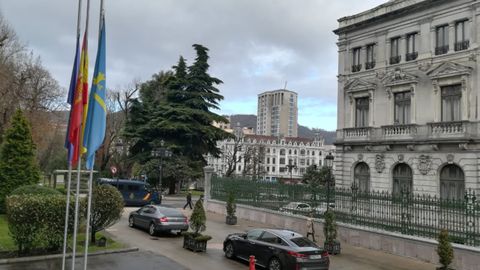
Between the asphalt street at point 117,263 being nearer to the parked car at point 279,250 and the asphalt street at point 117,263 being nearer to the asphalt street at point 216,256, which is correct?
the asphalt street at point 216,256

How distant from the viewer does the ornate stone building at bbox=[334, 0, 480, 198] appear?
2955cm

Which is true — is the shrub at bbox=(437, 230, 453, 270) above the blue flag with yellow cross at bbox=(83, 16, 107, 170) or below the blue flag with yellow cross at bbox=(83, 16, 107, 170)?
below

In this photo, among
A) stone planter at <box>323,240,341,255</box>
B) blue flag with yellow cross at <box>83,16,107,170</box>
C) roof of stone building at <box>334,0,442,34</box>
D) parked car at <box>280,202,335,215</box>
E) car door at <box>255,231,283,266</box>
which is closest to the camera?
blue flag with yellow cross at <box>83,16,107,170</box>

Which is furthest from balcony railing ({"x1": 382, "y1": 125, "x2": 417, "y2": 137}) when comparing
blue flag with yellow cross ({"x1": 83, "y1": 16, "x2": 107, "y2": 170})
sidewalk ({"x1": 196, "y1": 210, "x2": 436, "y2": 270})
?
blue flag with yellow cross ({"x1": 83, "y1": 16, "x2": 107, "y2": 170})

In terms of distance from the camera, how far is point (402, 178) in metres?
33.2

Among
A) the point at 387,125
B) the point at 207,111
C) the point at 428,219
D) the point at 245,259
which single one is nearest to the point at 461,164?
the point at 387,125

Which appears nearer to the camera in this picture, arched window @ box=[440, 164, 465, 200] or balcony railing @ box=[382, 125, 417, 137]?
arched window @ box=[440, 164, 465, 200]

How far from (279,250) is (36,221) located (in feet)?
26.6

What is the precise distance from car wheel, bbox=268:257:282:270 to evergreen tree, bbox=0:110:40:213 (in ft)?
52.4

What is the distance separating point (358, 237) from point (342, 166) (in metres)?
17.3

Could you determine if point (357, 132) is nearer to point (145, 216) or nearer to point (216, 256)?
point (145, 216)

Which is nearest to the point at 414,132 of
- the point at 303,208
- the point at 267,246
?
the point at 303,208

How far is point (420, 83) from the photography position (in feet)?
107

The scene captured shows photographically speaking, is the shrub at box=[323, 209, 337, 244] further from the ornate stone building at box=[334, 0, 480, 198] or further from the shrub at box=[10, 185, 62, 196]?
the ornate stone building at box=[334, 0, 480, 198]
